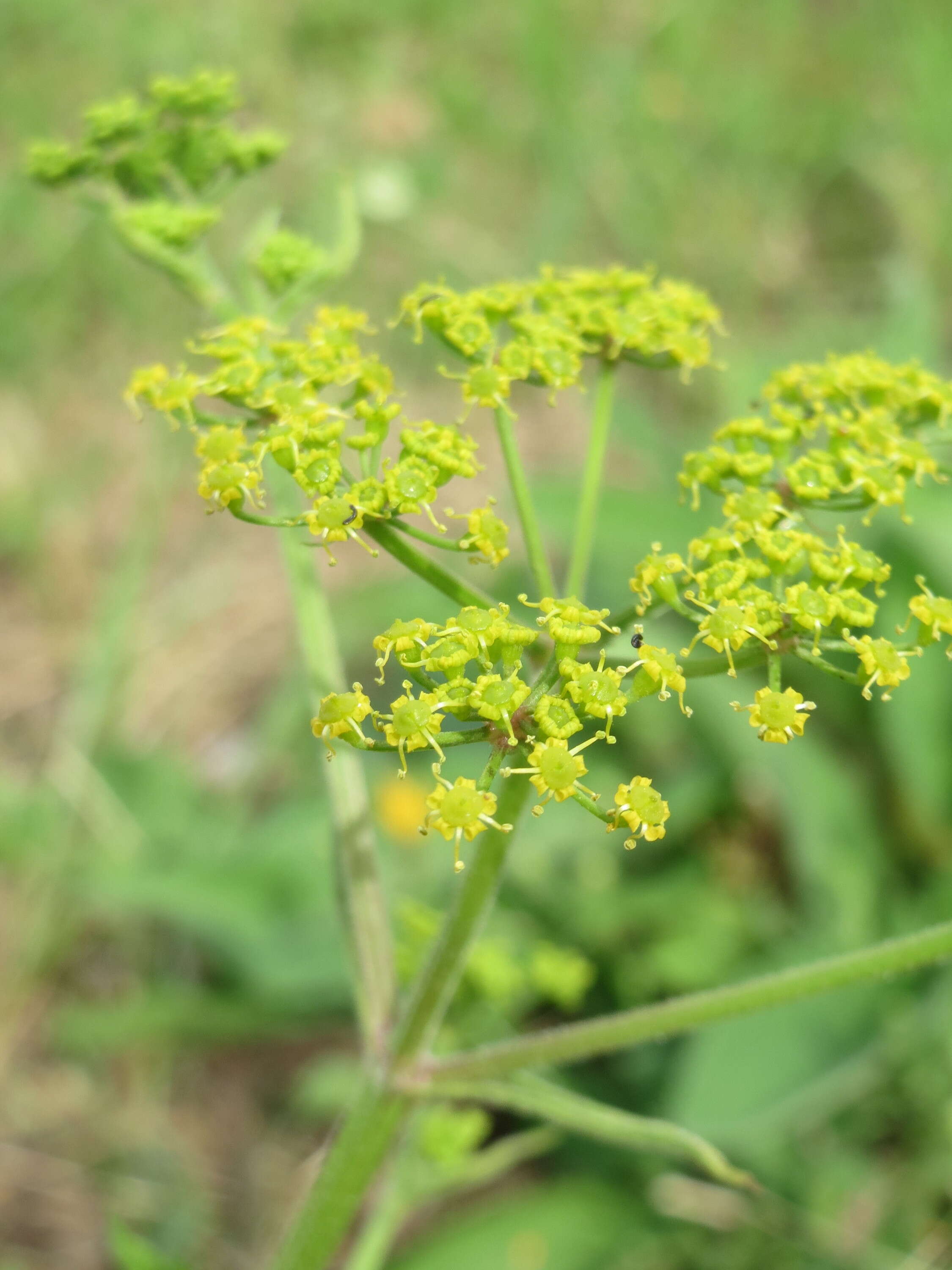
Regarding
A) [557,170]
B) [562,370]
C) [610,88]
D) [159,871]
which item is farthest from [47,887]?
[610,88]

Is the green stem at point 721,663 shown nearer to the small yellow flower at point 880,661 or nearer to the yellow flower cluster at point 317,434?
the small yellow flower at point 880,661

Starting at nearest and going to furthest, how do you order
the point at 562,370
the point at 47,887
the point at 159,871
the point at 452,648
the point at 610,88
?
1. the point at 452,648
2. the point at 562,370
3. the point at 159,871
4. the point at 47,887
5. the point at 610,88

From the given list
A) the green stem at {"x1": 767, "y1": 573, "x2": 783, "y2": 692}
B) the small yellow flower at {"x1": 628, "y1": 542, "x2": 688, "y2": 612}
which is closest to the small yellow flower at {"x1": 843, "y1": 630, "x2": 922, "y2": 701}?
the green stem at {"x1": 767, "y1": 573, "x2": 783, "y2": 692}

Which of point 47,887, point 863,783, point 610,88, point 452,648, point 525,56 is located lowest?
point 47,887

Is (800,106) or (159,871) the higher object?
(800,106)

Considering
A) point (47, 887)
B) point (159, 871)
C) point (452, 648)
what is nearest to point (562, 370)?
point (452, 648)

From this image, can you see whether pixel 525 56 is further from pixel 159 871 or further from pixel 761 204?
pixel 159 871

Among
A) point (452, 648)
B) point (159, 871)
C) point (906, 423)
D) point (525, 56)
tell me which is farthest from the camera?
point (525, 56)

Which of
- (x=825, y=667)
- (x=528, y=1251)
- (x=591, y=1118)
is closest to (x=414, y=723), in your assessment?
(x=825, y=667)

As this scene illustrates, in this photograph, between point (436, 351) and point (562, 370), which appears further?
point (436, 351)
